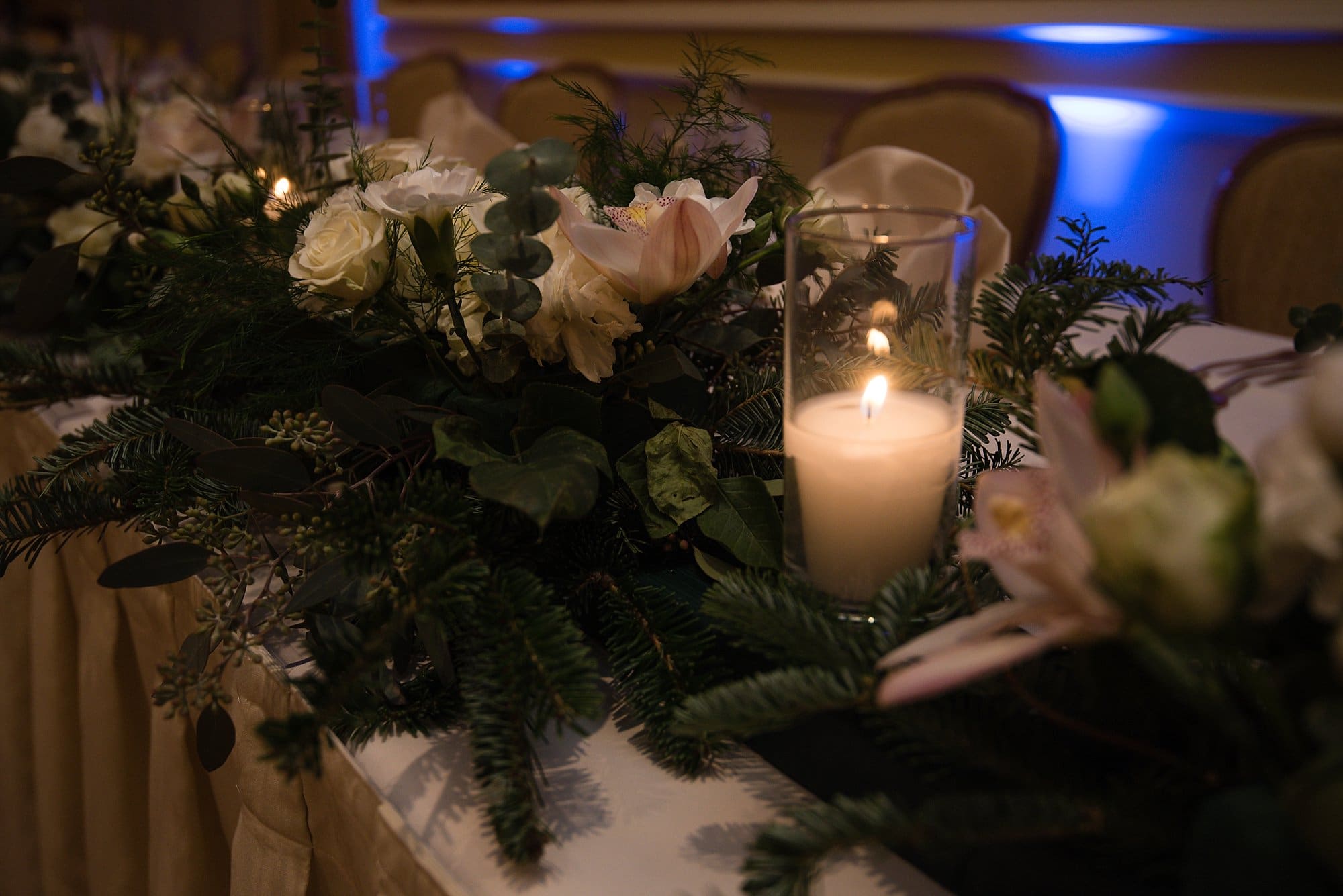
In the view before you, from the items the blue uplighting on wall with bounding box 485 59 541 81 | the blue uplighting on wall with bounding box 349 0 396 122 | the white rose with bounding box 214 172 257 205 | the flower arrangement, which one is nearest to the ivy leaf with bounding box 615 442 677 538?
the flower arrangement

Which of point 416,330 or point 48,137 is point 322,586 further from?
point 48,137

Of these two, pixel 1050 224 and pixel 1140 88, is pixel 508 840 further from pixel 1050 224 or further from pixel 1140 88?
pixel 1140 88

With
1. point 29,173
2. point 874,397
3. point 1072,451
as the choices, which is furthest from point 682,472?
point 29,173

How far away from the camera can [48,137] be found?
1.10 m

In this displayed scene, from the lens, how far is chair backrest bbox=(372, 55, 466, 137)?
2902 millimetres

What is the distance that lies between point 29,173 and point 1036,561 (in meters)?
0.66

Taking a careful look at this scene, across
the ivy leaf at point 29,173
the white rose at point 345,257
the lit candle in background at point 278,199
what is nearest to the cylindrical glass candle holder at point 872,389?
the white rose at point 345,257

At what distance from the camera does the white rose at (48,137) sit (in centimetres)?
110

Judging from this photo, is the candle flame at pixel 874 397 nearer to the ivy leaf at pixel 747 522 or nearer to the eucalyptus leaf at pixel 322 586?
the ivy leaf at pixel 747 522

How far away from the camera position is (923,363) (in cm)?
41

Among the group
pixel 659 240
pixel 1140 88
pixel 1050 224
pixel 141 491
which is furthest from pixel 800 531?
pixel 1140 88

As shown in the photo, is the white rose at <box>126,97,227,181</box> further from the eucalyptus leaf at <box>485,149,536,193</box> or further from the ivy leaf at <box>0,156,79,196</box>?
the eucalyptus leaf at <box>485,149,536,193</box>

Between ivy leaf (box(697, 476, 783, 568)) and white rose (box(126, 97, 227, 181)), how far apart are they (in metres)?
0.73

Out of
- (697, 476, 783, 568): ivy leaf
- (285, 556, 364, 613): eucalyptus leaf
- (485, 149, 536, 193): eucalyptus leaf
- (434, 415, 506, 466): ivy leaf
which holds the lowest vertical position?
(285, 556, 364, 613): eucalyptus leaf
